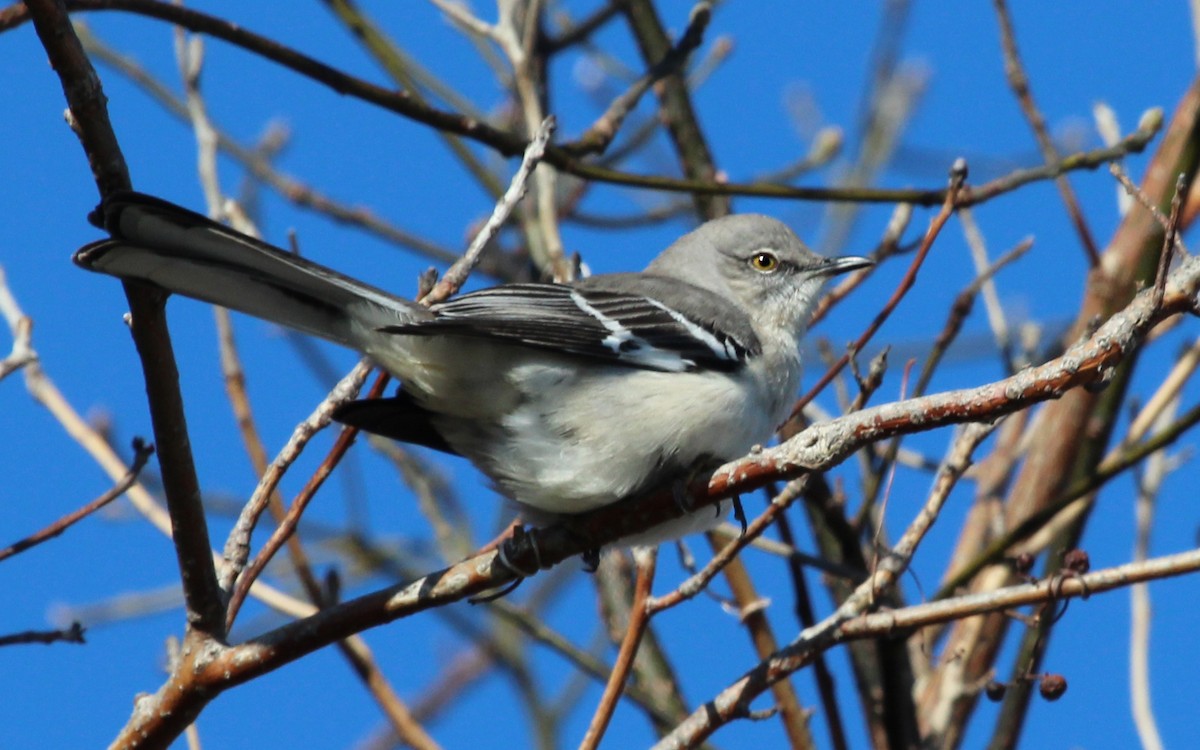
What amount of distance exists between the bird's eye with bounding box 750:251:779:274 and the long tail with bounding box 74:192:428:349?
6.56ft

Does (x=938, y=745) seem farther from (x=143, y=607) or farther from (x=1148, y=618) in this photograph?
(x=143, y=607)

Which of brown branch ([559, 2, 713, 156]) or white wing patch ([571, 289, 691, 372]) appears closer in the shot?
white wing patch ([571, 289, 691, 372])

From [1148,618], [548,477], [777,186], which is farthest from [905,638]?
[777,186]

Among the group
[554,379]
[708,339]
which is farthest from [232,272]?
[708,339]

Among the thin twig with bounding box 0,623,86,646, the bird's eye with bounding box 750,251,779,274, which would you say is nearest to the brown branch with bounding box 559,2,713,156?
the bird's eye with bounding box 750,251,779,274

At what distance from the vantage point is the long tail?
279 cm

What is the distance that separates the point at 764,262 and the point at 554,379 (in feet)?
5.27

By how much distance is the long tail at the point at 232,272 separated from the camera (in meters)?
2.79

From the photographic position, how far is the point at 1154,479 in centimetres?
530

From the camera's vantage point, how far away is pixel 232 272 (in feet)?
10.6

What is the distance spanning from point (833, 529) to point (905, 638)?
0.52 m

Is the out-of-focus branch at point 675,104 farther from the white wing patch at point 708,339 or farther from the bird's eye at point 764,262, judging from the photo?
the white wing patch at point 708,339

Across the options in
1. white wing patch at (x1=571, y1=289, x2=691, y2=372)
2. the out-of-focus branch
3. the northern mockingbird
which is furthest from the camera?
the out-of-focus branch

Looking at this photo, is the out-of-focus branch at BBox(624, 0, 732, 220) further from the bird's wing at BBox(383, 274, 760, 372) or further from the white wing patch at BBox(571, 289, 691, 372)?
the white wing patch at BBox(571, 289, 691, 372)
